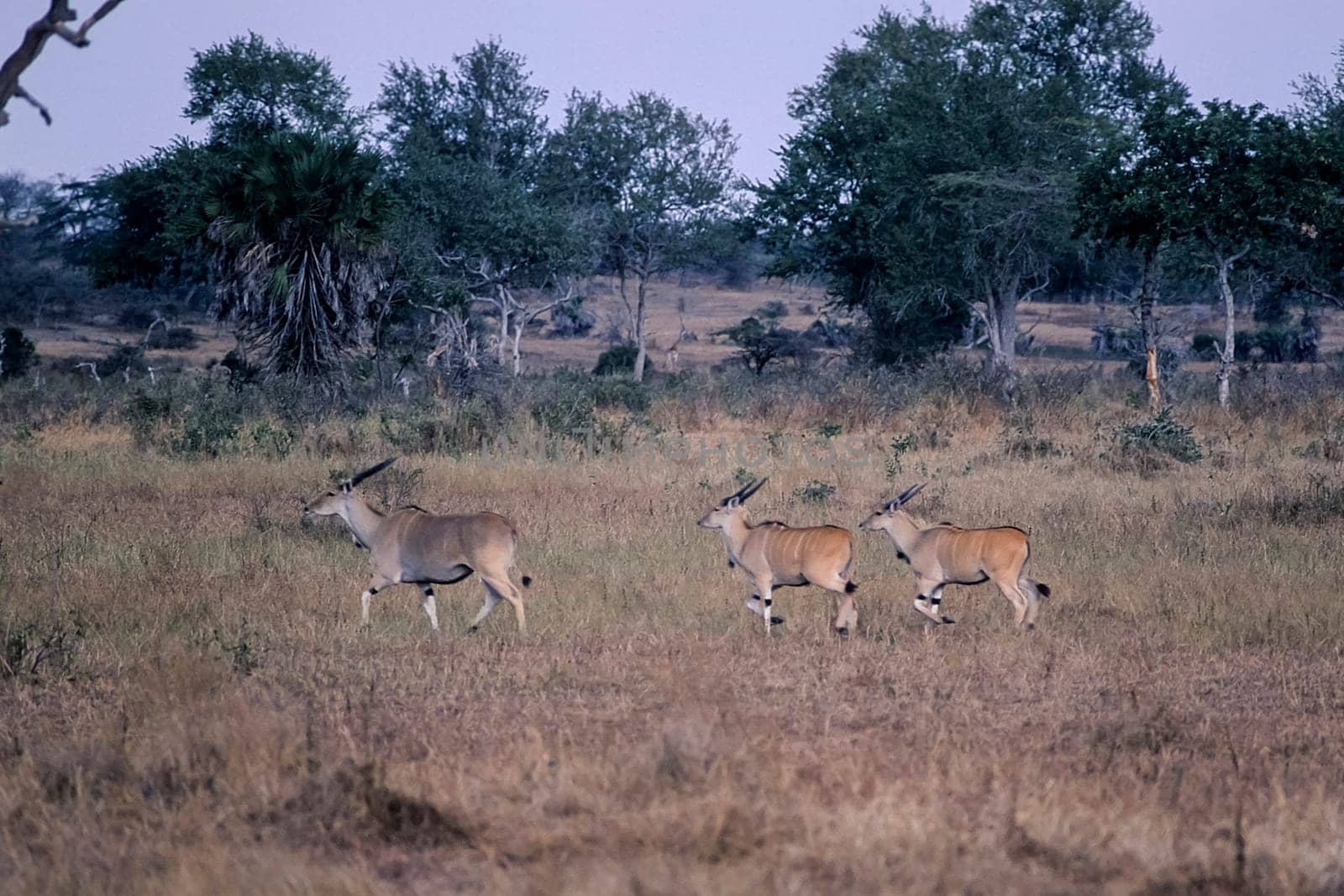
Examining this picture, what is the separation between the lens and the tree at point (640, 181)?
4600 cm

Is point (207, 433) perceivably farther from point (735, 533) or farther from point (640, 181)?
point (640, 181)

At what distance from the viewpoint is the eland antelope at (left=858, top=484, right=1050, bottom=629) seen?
31.5ft

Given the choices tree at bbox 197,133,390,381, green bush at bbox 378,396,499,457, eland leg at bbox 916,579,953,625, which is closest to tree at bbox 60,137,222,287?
tree at bbox 197,133,390,381

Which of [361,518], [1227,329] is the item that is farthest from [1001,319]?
[361,518]

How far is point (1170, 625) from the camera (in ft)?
31.1

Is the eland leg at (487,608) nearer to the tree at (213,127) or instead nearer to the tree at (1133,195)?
the tree at (1133,195)

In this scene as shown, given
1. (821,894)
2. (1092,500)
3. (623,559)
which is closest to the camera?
(821,894)

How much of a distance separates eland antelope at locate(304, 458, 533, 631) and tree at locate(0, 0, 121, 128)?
144 inches

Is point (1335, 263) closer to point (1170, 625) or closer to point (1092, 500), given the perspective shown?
point (1092, 500)

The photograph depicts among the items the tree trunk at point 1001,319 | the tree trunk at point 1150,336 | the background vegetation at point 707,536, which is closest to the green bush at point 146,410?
the background vegetation at point 707,536

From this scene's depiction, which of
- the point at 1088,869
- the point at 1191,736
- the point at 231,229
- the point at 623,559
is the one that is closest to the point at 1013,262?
the point at 231,229

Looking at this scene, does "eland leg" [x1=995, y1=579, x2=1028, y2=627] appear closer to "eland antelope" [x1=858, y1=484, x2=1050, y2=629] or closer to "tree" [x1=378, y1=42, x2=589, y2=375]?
"eland antelope" [x1=858, y1=484, x2=1050, y2=629]

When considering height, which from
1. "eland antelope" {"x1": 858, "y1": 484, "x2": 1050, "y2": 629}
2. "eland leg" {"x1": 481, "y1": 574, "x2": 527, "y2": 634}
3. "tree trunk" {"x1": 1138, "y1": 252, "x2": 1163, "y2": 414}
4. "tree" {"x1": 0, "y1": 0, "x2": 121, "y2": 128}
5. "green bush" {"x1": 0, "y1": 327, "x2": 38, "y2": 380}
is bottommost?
"green bush" {"x1": 0, "y1": 327, "x2": 38, "y2": 380}

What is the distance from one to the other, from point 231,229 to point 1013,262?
17.8 metres
